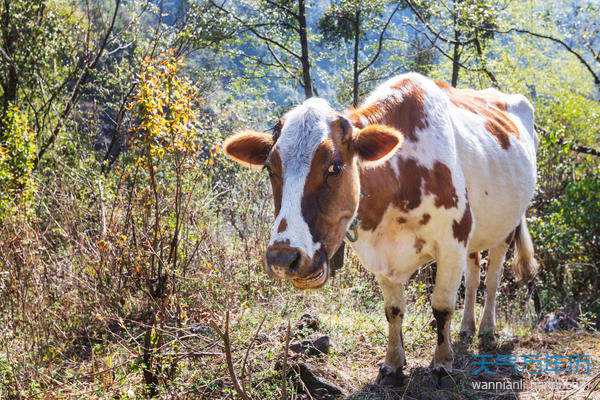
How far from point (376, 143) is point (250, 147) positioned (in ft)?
2.82

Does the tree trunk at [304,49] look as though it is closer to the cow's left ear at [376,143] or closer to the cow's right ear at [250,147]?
the cow's right ear at [250,147]

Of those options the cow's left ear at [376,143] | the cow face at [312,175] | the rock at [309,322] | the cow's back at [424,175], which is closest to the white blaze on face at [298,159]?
the cow face at [312,175]

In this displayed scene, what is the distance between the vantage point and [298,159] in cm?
433

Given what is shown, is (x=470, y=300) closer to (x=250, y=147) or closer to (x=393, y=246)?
(x=393, y=246)

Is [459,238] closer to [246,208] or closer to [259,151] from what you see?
[259,151]

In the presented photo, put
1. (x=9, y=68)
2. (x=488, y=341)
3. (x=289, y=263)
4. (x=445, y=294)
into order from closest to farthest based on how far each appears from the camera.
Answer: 1. (x=289, y=263)
2. (x=445, y=294)
3. (x=488, y=341)
4. (x=9, y=68)

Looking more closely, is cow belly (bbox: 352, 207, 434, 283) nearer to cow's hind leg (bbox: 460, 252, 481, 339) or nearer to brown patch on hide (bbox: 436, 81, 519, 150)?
brown patch on hide (bbox: 436, 81, 519, 150)

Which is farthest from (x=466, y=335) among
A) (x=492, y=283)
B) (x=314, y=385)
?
(x=314, y=385)

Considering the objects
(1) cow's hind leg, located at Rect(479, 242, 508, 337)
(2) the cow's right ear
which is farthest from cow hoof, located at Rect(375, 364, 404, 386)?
(2) the cow's right ear

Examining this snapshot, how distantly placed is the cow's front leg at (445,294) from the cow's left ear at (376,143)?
1.16 metres

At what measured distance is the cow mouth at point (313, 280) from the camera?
13.5 ft

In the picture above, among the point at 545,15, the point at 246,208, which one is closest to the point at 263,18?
the point at 545,15

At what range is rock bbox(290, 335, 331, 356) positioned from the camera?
228 inches

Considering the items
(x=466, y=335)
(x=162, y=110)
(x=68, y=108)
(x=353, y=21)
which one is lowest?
(x=466, y=335)
